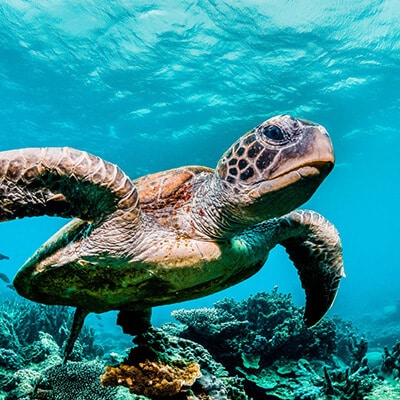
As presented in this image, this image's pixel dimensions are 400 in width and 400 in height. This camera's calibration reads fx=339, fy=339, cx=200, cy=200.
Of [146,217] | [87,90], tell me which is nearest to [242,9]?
[87,90]

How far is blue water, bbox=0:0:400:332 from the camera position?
12758mm

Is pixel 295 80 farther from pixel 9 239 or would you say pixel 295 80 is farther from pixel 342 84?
pixel 9 239

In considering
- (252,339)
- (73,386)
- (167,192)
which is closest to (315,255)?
(167,192)

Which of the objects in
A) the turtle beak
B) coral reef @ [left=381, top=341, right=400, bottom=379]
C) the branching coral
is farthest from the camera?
the branching coral

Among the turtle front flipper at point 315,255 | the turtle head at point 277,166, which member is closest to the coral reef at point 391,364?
the turtle front flipper at point 315,255

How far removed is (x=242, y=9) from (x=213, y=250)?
484 inches

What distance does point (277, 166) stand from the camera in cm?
200

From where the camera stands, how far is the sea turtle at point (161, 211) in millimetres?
2058

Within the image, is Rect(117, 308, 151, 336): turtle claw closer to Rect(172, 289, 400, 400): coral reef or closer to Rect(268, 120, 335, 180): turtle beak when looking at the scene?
Rect(172, 289, 400, 400): coral reef

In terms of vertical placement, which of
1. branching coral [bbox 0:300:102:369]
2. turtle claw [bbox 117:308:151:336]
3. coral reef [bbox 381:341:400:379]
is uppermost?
branching coral [bbox 0:300:102:369]

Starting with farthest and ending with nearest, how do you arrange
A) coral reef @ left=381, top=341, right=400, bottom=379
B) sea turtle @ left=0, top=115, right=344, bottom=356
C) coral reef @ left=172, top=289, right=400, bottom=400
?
1. coral reef @ left=381, top=341, right=400, bottom=379
2. coral reef @ left=172, top=289, right=400, bottom=400
3. sea turtle @ left=0, top=115, right=344, bottom=356

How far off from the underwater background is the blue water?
5 cm

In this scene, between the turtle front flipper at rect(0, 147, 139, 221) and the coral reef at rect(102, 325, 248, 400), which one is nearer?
the turtle front flipper at rect(0, 147, 139, 221)

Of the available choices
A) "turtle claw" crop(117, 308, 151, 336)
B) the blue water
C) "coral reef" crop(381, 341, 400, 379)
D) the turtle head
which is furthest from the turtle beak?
the blue water
